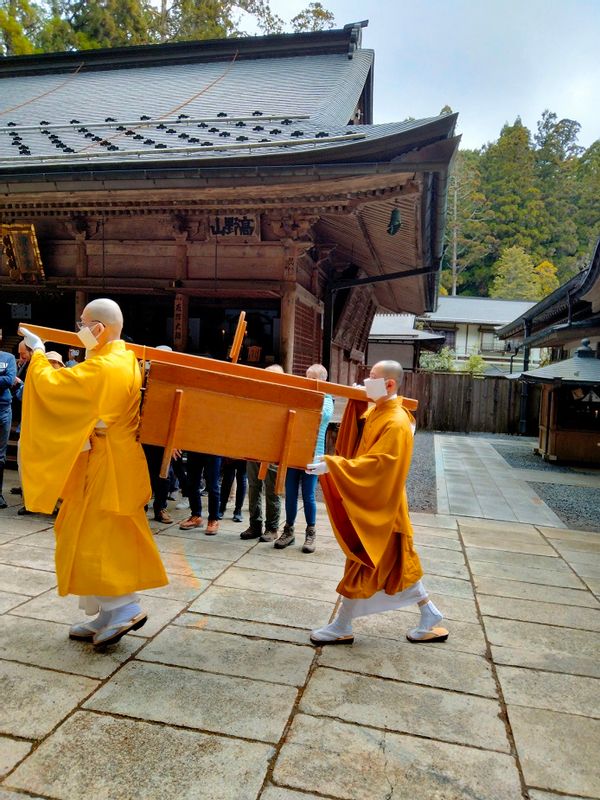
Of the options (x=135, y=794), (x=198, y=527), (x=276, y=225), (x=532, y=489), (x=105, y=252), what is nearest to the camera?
(x=135, y=794)

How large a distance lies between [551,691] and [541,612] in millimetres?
1083

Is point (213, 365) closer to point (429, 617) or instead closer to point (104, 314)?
point (104, 314)

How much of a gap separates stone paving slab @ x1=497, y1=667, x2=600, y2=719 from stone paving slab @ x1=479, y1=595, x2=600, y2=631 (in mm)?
725

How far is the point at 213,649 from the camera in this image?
2893 millimetres

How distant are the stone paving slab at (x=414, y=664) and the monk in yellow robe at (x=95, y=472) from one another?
3.62 ft

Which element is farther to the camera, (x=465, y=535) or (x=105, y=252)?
(x=105, y=252)

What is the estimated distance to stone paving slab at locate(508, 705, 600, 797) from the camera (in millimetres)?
2011

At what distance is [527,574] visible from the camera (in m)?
4.50

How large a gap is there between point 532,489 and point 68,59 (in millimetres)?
13659

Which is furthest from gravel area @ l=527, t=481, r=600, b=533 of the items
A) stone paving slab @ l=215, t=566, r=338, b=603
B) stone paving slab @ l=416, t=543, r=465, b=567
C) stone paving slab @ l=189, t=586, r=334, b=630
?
stone paving slab @ l=189, t=586, r=334, b=630

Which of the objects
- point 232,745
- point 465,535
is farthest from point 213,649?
point 465,535

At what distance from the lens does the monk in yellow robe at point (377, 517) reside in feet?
9.36

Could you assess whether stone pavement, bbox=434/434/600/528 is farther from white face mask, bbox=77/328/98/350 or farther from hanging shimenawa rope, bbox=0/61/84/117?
hanging shimenawa rope, bbox=0/61/84/117

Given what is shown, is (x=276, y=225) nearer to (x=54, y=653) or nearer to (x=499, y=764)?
(x=54, y=653)
